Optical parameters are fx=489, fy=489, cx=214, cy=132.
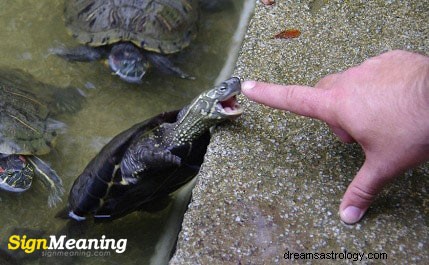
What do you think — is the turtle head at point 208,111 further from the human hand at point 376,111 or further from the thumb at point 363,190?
the thumb at point 363,190

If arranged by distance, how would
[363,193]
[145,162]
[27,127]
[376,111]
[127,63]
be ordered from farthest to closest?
[127,63] < [27,127] < [145,162] < [363,193] < [376,111]

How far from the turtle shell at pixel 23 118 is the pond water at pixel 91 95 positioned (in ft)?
0.33

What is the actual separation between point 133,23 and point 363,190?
2.28 metres

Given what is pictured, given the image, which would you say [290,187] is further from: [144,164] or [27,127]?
[27,127]

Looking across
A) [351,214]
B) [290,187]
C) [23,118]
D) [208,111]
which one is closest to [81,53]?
[23,118]

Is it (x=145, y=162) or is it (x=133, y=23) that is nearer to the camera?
(x=145, y=162)

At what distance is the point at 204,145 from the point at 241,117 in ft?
1.52

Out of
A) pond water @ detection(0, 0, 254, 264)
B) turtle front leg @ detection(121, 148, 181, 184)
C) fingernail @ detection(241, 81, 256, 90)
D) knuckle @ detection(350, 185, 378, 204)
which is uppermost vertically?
fingernail @ detection(241, 81, 256, 90)

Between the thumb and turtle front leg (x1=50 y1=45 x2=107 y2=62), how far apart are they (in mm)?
2321

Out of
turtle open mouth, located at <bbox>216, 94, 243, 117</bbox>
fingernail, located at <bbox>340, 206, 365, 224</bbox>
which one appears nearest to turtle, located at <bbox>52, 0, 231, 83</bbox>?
turtle open mouth, located at <bbox>216, 94, 243, 117</bbox>

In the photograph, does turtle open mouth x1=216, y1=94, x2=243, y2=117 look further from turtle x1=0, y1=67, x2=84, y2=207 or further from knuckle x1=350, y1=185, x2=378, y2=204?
turtle x1=0, y1=67, x2=84, y2=207

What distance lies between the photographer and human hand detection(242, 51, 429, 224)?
1538 mm

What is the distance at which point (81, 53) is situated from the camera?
3.53 m

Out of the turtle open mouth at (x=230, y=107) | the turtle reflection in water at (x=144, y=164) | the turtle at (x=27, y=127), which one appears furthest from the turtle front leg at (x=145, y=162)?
the turtle at (x=27, y=127)
